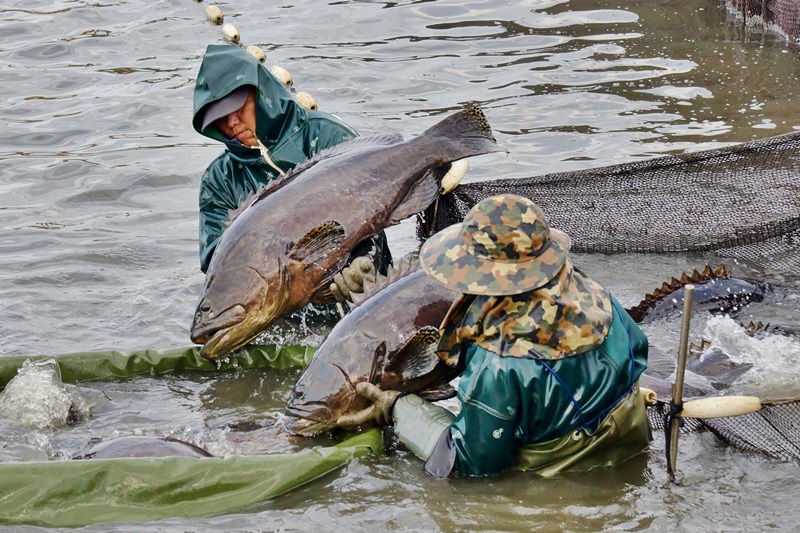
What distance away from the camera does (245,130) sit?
6457mm

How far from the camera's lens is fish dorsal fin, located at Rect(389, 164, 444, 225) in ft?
19.2

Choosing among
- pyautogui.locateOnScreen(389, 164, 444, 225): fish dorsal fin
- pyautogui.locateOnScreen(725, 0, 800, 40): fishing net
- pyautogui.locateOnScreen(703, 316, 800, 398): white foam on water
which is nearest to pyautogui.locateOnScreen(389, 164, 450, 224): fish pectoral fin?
pyautogui.locateOnScreen(389, 164, 444, 225): fish dorsal fin

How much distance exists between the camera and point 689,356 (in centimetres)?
571

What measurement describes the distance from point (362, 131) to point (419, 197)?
5607mm

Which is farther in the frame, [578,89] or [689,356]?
[578,89]

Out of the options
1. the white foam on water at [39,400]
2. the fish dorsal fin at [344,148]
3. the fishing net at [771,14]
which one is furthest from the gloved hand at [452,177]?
the fishing net at [771,14]

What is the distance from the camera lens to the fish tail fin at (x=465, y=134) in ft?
19.7

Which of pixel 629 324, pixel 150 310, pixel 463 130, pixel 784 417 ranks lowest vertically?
pixel 150 310

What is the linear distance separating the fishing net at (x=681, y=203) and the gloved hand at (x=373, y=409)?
6.83ft

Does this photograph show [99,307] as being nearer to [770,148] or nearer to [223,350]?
[223,350]

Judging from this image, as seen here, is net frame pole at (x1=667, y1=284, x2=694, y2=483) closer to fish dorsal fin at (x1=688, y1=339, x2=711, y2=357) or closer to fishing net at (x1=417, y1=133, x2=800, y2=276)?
fish dorsal fin at (x1=688, y1=339, x2=711, y2=357)

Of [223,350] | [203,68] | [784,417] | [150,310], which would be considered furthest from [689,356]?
[150,310]

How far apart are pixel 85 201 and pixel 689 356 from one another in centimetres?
667

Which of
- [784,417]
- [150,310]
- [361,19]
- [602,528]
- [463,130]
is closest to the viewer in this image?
[602,528]
